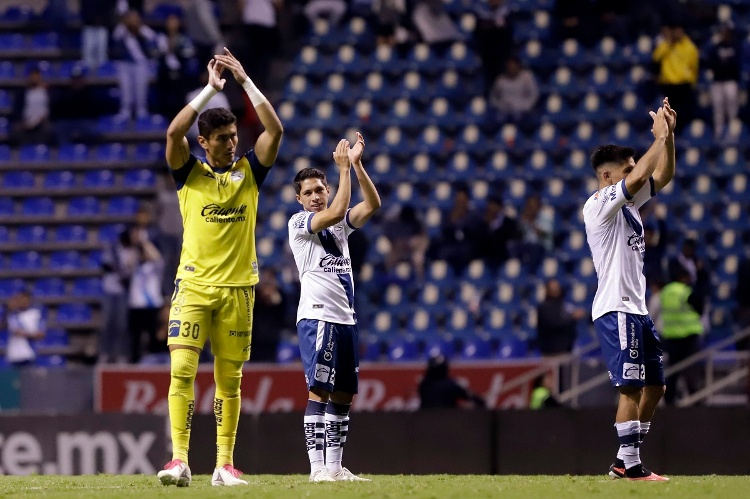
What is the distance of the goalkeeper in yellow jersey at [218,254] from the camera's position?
8.84m

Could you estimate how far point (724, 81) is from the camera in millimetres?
20125

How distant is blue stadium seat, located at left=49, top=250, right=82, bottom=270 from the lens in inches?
811

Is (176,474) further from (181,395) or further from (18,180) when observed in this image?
(18,180)

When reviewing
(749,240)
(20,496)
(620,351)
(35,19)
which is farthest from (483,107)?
(20,496)

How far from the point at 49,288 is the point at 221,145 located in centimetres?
1203

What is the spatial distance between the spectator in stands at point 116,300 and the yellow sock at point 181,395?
9.55m

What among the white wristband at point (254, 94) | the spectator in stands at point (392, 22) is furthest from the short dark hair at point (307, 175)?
the spectator in stands at point (392, 22)

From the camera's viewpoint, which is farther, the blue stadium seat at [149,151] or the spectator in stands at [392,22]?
the spectator in stands at [392,22]

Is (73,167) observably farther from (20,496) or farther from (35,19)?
(20,496)

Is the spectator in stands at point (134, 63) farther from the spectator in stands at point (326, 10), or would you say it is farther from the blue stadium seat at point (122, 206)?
the spectator in stands at point (326, 10)

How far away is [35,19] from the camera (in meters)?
23.3

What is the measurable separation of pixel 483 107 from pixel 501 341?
14.8 feet

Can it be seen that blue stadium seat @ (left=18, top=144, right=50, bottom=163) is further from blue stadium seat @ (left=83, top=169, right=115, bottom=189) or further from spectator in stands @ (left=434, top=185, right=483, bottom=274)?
spectator in stands @ (left=434, top=185, right=483, bottom=274)

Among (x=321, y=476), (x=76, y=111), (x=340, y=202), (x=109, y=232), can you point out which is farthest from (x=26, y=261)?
(x=340, y=202)
